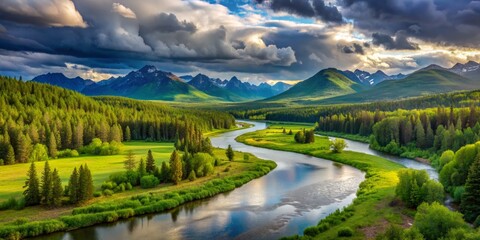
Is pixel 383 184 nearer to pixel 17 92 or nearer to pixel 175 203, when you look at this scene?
pixel 175 203

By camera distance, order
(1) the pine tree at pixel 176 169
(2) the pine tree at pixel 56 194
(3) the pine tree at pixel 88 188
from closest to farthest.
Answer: (2) the pine tree at pixel 56 194
(3) the pine tree at pixel 88 188
(1) the pine tree at pixel 176 169

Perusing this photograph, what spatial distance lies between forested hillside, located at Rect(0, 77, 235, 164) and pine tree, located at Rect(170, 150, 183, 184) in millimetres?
49942

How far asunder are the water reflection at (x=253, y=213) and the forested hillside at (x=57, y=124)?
193ft

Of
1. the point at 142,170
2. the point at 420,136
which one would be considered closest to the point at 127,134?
the point at 142,170

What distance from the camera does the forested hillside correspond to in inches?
4444

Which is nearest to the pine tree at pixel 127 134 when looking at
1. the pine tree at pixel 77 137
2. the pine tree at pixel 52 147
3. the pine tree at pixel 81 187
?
the pine tree at pixel 77 137

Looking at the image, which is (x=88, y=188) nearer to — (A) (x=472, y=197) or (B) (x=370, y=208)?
(B) (x=370, y=208)

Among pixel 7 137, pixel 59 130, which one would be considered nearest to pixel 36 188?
pixel 7 137

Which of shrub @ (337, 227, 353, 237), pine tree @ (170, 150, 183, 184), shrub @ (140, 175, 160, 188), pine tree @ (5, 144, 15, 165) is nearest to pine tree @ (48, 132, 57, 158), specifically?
pine tree @ (5, 144, 15, 165)

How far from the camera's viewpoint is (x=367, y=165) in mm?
105875

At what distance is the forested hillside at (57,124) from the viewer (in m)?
113

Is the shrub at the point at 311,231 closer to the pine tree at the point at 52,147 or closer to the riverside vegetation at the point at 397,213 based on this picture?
the riverside vegetation at the point at 397,213

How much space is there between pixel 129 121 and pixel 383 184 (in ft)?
443

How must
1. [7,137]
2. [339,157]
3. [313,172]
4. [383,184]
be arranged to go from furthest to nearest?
[339,157], [7,137], [313,172], [383,184]
